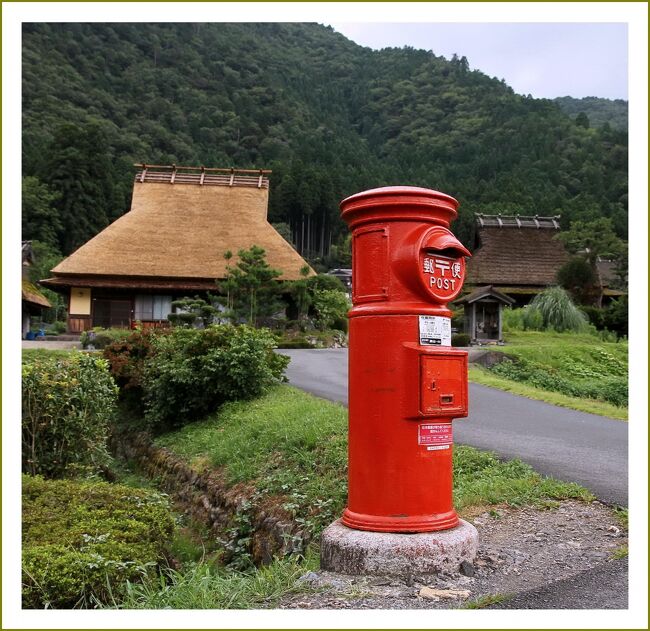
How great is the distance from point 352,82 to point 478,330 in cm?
8048

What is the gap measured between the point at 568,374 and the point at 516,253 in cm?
2200

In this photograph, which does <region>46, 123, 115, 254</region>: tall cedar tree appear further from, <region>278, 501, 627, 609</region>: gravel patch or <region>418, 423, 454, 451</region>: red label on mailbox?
<region>418, 423, 454, 451</region>: red label on mailbox

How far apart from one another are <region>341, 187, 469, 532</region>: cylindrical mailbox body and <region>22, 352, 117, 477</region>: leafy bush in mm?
4663

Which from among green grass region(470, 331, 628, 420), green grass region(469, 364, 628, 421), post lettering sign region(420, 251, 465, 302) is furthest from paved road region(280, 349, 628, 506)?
post lettering sign region(420, 251, 465, 302)

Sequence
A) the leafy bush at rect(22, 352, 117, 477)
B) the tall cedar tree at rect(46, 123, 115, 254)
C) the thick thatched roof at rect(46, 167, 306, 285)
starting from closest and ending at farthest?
the leafy bush at rect(22, 352, 117, 477) < the thick thatched roof at rect(46, 167, 306, 285) < the tall cedar tree at rect(46, 123, 115, 254)

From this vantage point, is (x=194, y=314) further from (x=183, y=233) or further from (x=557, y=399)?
(x=557, y=399)

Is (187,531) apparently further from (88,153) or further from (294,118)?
(294,118)

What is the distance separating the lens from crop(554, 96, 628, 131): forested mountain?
100 m

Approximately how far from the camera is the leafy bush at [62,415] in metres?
7.74

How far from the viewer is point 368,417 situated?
166 inches

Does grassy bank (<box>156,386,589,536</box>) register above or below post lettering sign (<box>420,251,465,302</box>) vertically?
below

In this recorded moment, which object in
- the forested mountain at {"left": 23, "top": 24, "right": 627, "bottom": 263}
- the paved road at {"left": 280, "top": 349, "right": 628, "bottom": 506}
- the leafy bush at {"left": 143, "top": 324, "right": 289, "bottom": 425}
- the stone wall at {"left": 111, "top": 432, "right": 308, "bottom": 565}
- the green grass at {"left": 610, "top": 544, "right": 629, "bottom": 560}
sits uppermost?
the forested mountain at {"left": 23, "top": 24, "right": 627, "bottom": 263}

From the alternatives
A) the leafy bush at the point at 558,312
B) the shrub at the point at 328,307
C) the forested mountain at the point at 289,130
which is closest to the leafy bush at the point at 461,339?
the leafy bush at the point at 558,312

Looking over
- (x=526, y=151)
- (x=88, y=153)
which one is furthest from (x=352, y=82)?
(x=88, y=153)
